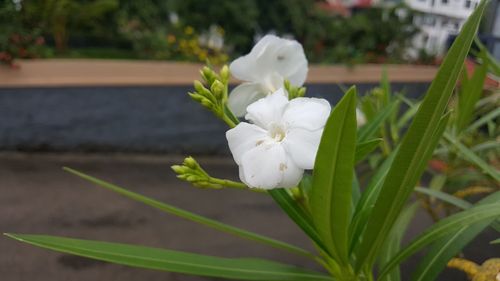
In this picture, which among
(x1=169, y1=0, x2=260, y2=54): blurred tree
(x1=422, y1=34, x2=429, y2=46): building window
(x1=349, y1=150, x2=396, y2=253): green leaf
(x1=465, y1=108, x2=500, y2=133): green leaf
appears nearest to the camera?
(x1=349, y1=150, x2=396, y2=253): green leaf

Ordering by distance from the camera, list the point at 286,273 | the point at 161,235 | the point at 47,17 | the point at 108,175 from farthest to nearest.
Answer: the point at 47,17 → the point at 108,175 → the point at 161,235 → the point at 286,273

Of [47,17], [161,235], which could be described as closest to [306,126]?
[161,235]

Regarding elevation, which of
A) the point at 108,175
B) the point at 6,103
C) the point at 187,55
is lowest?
the point at 108,175

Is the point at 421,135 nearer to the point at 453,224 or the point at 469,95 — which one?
the point at 453,224

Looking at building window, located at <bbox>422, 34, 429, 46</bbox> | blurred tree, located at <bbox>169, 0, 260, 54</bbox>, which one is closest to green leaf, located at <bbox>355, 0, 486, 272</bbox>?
blurred tree, located at <bbox>169, 0, 260, 54</bbox>

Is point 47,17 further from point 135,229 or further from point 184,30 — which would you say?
point 135,229

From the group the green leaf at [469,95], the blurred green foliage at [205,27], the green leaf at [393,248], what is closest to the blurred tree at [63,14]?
the blurred green foliage at [205,27]

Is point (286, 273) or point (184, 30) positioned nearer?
point (286, 273)

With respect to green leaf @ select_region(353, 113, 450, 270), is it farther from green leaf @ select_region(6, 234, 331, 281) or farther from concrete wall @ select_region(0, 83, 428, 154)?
concrete wall @ select_region(0, 83, 428, 154)
